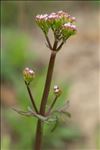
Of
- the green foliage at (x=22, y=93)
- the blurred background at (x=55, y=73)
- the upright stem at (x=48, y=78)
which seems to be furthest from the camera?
the blurred background at (x=55, y=73)

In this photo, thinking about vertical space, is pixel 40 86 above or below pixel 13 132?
above

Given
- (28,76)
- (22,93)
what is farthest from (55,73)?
(28,76)

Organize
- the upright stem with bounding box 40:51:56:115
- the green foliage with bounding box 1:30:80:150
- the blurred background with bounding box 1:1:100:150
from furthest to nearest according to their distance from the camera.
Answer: the blurred background with bounding box 1:1:100:150
the green foliage with bounding box 1:30:80:150
the upright stem with bounding box 40:51:56:115

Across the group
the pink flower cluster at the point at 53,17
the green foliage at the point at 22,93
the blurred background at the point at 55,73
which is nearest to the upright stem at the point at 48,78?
the pink flower cluster at the point at 53,17

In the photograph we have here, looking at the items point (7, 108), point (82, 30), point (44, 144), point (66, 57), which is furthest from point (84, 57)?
point (44, 144)

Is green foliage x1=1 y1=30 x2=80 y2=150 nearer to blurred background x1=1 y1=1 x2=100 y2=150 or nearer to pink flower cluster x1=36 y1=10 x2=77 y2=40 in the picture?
blurred background x1=1 y1=1 x2=100 y2=150

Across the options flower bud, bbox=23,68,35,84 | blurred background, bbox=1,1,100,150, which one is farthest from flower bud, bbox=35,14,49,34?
blurred background, bbox=1,1,100,150

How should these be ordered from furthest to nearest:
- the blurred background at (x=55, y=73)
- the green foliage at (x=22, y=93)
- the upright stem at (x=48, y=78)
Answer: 1. the blurred background at (x=55, y=73)
2. the green foliage at (x=22, y=93)
3. the upright stem at (x=48, y=78)

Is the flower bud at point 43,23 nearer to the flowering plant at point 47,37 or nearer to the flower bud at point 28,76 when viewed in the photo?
the flowering plant at point 47,37

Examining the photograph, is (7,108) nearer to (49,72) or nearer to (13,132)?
(13,132)
